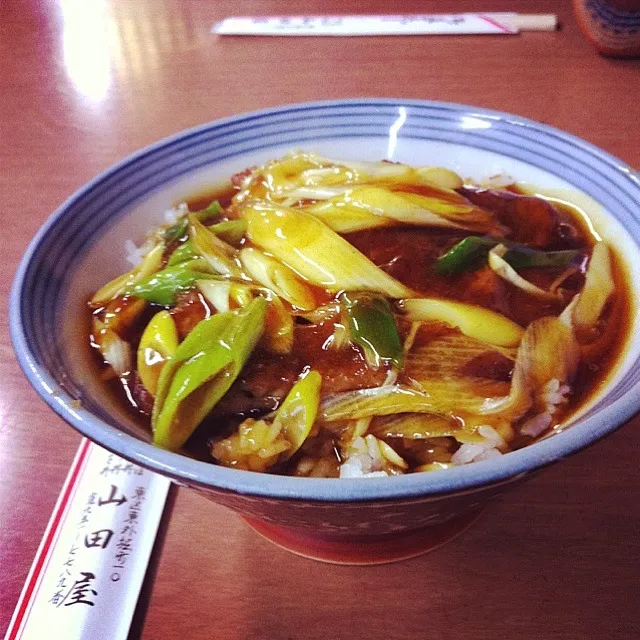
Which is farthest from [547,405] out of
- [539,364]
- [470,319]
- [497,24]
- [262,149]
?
[497,24]

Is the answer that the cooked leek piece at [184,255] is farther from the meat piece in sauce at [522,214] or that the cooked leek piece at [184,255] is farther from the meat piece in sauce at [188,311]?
the meat piece in sauce at [522,214]

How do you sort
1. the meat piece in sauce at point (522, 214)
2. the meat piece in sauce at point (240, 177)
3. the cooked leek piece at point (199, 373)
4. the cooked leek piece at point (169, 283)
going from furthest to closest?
1. the meat piece in sauce at point (240, 177)
2. the meat piece in sauce at point (522, 214)
3. the cooked leek piece at point (169, 283)
4. the cooked leek piece at point (199, 373)

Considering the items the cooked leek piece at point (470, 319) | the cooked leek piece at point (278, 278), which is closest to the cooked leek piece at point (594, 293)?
the cooked leek piece at point (470, 319)

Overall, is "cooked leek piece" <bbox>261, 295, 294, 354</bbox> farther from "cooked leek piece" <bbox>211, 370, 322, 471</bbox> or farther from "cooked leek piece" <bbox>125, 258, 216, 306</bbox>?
"cooked leek piece" <bbox>125, 258, 216, 306</bbox>

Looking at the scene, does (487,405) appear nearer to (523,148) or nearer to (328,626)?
(328,626)

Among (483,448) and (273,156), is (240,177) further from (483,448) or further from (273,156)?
(483,448)

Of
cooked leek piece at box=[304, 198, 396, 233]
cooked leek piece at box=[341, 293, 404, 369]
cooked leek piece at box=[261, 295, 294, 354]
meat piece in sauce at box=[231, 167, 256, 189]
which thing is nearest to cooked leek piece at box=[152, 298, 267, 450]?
cooked leek piece at box=[261, 295, 294, 354]

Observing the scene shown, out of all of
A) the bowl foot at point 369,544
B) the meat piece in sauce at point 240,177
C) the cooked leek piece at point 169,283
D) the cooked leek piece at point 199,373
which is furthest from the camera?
the meat piece in sauce at point 240,177
